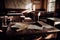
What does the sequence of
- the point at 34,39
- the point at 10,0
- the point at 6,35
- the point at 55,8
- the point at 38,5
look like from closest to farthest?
the point at 6,35
the point at 34,39
the point at 55,8
the point at 10,0
the point at 38,5

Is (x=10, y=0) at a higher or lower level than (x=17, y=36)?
higher

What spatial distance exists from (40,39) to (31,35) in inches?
10.0

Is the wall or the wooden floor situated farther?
the wall

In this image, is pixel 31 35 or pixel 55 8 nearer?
pixel 31 35

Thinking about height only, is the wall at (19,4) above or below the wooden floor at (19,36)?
above

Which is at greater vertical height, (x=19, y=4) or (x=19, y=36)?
(x=19, y=4)

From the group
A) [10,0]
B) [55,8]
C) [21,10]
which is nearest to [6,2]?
[10,0]

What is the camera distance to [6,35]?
7.66 ft

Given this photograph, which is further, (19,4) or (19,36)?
(19,4)

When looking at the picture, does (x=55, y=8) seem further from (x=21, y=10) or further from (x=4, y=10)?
(x=4, y=10)

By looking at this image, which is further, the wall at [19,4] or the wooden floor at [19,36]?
the wall at [19,4]

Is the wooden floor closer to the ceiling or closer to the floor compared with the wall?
closer to the floor

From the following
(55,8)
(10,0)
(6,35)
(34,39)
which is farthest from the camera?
(10,0)

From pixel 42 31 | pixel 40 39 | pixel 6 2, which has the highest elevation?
pixel 6 2
